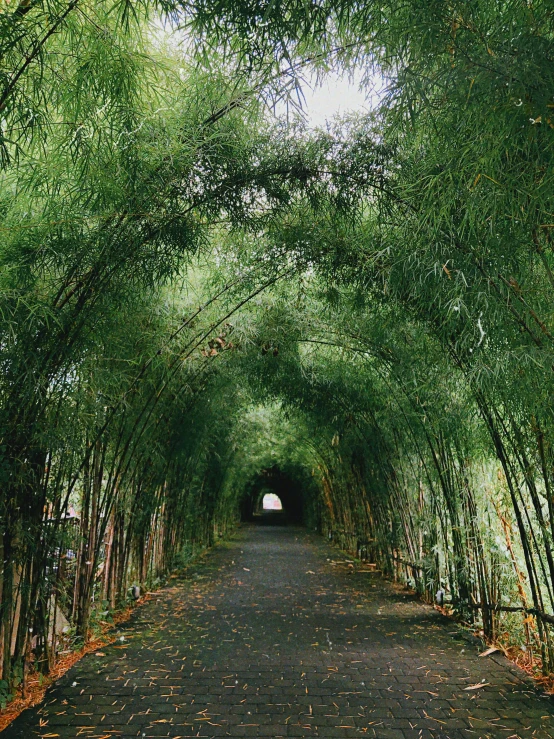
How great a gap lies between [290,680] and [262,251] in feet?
8.79

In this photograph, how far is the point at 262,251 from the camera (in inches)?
158

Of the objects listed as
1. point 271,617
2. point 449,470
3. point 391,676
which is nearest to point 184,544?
point 271,617

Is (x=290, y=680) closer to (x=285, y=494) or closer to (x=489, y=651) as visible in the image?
(x=489, y=651)

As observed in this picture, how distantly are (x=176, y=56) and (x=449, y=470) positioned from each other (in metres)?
3.67

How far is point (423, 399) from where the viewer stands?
465cm

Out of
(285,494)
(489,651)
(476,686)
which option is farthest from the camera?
(285,494)

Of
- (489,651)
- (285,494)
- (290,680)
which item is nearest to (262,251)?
(290,680)

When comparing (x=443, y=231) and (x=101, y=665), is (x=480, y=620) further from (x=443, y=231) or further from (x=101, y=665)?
(x=443, y=231)

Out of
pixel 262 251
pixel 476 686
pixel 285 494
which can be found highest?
pixel 262 251

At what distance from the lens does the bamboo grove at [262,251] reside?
176cm

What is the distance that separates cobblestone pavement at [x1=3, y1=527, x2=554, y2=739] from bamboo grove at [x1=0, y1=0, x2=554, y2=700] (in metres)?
0.37

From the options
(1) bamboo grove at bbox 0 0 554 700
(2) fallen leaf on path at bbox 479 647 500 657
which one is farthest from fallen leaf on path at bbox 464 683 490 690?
(2) fallen leaf on path at bbox 479 647 500 657

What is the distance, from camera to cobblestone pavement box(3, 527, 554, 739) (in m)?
2.76

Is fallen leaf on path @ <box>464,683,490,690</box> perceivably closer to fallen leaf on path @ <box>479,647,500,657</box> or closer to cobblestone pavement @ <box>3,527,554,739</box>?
cobblestone pavement @ <box>3,527,554,739</box>
